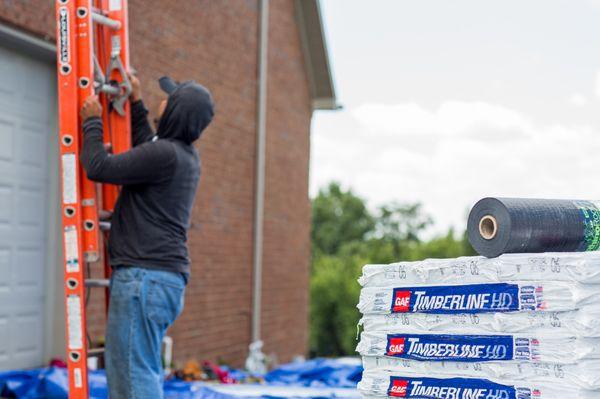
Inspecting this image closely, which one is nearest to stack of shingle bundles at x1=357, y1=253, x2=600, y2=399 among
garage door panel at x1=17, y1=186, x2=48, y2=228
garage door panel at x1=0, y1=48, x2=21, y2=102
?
garage door panel at x1=17, y1=186, x2=48, y2=228

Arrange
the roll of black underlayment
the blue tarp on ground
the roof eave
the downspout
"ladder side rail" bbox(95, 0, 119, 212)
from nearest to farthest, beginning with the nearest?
1. the roll of black underlayment
2. "ladder side rail" bbox(95, 0, 119, 212)
3. the blue tarp on ground
4. the downspout
5. the roof eave

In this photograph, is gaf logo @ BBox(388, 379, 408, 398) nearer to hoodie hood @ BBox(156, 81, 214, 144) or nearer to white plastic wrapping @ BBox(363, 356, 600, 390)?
white plastic wrapping @ BBox(363, 356, 600, 390)

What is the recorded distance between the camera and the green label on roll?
371 centimetres

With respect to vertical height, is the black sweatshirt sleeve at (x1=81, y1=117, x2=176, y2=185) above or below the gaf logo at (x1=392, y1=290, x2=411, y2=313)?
above

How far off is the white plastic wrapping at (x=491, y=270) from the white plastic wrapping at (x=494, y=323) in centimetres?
14

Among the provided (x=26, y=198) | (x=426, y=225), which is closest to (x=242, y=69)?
(x=26, y=198)

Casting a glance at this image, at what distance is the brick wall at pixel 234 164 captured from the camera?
8891 mm

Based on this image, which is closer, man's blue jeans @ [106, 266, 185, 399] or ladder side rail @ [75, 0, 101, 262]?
man's blue jeans @ [106, 266, 185, 399]

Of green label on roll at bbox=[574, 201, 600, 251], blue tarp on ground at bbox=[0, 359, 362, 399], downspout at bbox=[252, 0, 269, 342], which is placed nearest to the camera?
green label on roll at bbox=[574, 201, 600, 251]

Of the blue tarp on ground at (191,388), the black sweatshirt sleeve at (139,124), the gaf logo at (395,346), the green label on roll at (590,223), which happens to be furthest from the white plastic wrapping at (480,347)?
the blue tarp on ground at (191,388)

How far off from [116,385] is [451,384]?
5.89 ft

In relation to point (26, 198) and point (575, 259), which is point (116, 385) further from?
point (26, 198)

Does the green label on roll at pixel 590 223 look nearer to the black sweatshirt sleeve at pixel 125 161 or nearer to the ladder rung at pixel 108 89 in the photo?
the black sweatshirt sleeve at pixel 125 161

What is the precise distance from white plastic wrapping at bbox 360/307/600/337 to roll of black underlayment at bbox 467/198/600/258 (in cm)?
28
